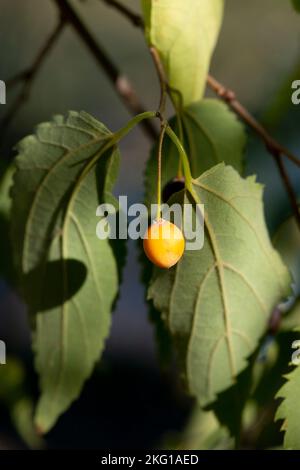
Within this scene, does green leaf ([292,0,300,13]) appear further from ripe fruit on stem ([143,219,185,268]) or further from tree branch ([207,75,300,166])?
ripe fruit on stem ([143,219,185,268])

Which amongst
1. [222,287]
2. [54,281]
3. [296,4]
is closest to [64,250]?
[54,281]

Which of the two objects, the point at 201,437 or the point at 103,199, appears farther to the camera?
the point at 201,437

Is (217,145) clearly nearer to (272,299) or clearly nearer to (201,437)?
(272,299)

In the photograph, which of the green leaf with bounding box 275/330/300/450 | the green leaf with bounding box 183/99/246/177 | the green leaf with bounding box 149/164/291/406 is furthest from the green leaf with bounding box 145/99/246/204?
the green leaf with bounding box 275/330/300/450

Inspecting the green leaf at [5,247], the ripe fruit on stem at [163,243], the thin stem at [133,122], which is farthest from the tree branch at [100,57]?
the ripe fruit on stem at [163,243]

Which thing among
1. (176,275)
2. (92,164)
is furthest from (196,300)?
(92,164)

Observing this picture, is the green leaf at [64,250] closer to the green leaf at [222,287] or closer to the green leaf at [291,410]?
the green leaf at [222,287]
